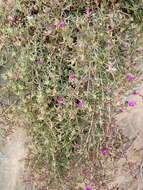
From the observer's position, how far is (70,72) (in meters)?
1.52

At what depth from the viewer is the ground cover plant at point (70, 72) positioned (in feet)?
4.63

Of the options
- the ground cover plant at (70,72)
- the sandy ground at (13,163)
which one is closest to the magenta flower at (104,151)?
the ground cover plant at (70,72)

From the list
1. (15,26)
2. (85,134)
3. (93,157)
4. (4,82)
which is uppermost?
(15,26)

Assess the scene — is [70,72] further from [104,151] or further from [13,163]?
[13,163]

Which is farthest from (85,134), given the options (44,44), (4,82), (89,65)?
(4,82)

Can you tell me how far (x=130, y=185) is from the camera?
1.86 meters

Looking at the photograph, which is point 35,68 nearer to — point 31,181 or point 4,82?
point 4,82

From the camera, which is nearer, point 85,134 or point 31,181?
point 85,134

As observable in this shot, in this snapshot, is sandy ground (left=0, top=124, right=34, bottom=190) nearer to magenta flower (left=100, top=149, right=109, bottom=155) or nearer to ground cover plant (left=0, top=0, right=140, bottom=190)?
ground cover plant (left=0, top=0, right=140, bottom=190)

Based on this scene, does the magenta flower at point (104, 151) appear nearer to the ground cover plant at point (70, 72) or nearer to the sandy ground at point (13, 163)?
the ground cover plant at point (70, 72)

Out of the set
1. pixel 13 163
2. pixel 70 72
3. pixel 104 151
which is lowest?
pixel 13 163

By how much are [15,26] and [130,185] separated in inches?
51.3

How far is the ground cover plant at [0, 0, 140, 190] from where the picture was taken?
1412 millimetres

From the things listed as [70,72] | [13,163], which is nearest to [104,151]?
[70,72]
